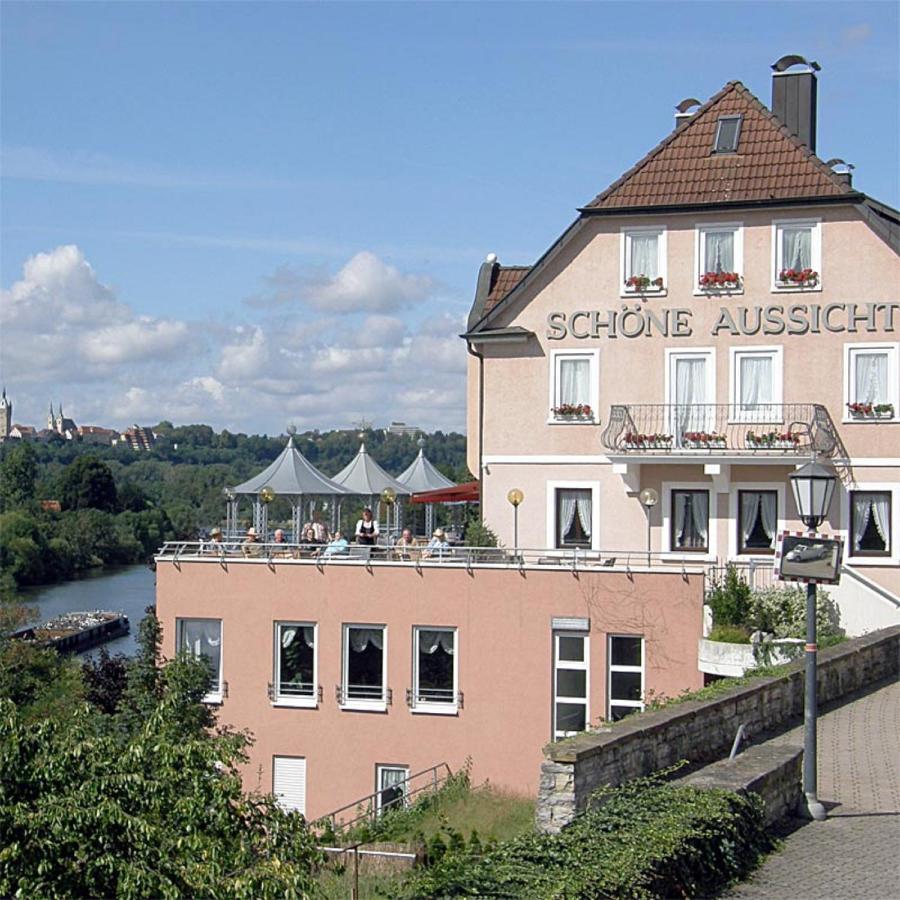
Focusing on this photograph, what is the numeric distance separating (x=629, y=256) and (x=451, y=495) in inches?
273

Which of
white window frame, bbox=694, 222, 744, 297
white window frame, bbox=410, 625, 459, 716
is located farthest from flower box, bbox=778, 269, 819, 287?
white window frame, bbox=410, 625, 459, 716

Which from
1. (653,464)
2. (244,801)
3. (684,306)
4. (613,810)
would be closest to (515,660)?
(653,464)

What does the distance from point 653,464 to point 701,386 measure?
6.31ft

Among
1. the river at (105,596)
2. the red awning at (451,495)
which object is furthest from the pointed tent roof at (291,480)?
the river at (105,596)

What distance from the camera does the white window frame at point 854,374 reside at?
3048 cm

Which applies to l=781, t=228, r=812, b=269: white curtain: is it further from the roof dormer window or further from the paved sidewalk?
the paved sidewalk

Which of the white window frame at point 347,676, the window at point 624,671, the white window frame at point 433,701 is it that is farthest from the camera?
the white window frame at point 347,676

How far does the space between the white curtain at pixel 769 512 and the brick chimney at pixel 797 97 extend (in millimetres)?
8544

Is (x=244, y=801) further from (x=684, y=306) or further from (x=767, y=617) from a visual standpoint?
(x=684, y=306)

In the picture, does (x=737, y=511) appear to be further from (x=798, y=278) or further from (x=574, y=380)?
(x=798, y=278)

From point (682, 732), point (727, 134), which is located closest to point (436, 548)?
point (727, 134)

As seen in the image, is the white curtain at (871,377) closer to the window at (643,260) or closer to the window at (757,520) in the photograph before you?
the window at (757,520)

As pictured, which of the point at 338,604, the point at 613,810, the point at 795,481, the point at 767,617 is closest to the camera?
the point at 613,810

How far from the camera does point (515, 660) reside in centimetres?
2680
